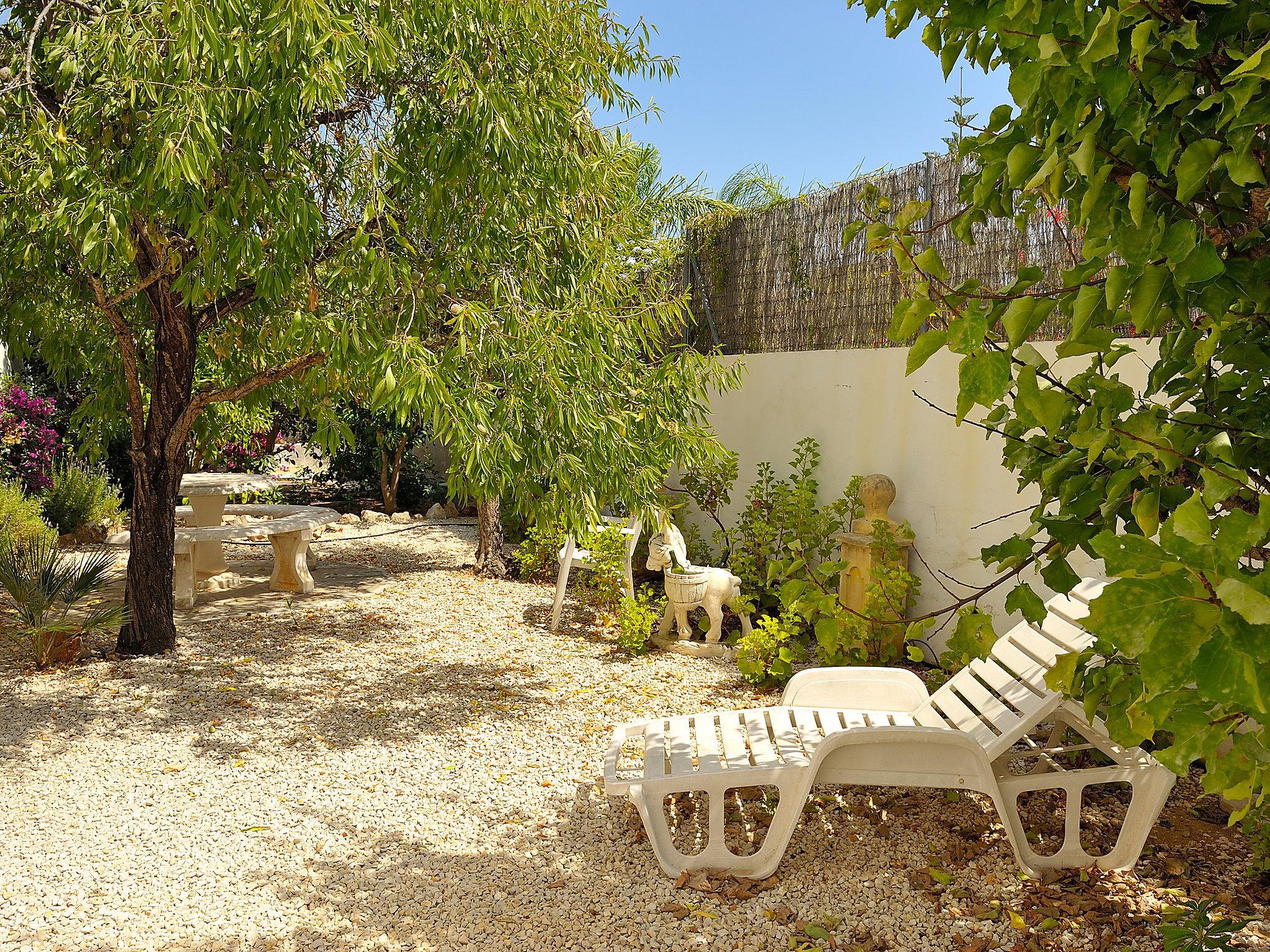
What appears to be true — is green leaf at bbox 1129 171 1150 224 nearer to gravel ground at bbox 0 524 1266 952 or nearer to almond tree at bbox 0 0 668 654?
gravel ground at bbox 0 524 1266 952

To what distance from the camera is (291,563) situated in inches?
285

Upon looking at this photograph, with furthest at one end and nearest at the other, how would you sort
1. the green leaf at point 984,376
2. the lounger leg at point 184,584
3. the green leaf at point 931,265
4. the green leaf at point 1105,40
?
the lounger leg at point 184,584 < the green leaf at point 931,265 < the green leaf at point 984,376 < the green leaf at point 1105,40

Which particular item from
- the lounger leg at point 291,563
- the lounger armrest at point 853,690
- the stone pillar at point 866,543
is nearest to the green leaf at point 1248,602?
the lounger armrest at point 853,690

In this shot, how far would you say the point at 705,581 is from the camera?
18.9 feet

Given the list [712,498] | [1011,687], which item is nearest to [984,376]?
[1011,687]

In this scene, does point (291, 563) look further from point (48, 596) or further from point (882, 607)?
point (882, 607)

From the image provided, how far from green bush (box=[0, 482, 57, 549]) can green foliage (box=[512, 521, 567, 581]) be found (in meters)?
3.53

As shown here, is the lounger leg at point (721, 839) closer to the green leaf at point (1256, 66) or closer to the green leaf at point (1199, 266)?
the green leaf at point (1199, 266)

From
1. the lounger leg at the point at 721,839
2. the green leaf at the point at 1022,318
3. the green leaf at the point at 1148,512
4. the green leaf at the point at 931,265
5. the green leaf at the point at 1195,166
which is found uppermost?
the green leaf at the point at 1195,166

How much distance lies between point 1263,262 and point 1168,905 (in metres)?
2.35

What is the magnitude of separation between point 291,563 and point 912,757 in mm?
5581

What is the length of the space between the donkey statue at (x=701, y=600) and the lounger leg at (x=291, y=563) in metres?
2.95

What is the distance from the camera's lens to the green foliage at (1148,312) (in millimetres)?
817

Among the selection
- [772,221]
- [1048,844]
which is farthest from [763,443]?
[1048,844]
